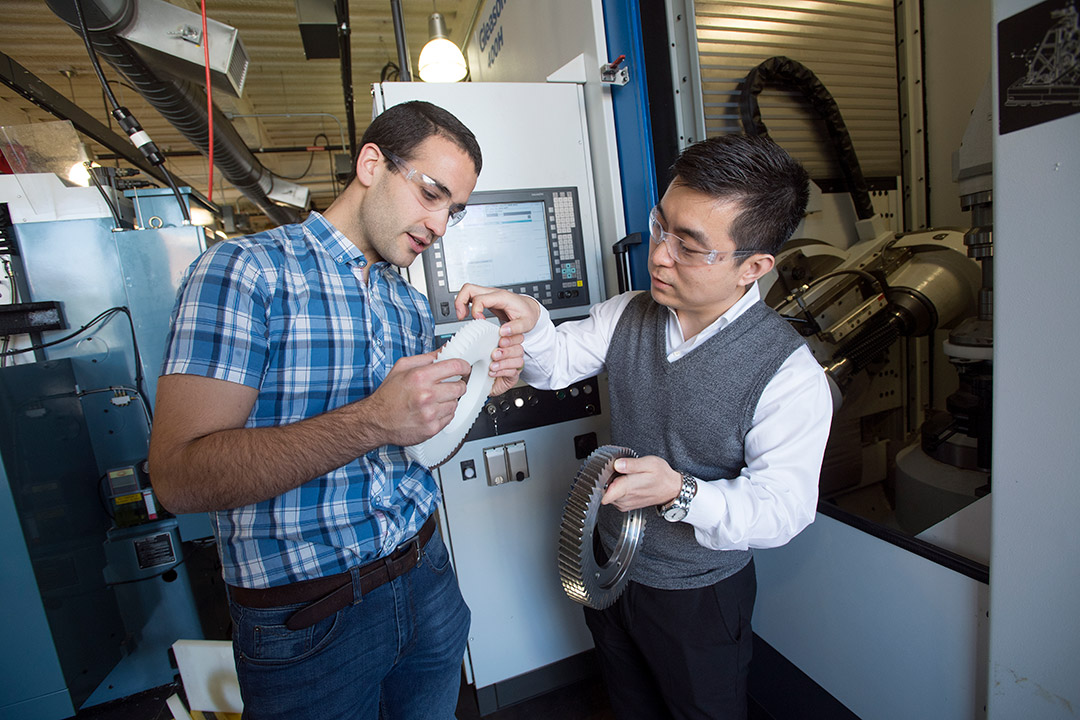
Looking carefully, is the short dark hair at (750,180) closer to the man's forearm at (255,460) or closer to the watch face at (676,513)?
the watch face at (676,513)

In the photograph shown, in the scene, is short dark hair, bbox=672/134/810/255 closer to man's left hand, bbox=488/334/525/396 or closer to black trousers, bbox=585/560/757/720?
man's left hand, bbox=488/334/525/396

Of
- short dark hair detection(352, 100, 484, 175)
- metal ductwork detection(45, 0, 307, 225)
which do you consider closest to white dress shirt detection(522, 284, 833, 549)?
short dark hair detection(352, 100, 484, 175)

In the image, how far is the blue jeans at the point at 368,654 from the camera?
100 centimetres

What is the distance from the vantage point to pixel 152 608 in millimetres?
2434

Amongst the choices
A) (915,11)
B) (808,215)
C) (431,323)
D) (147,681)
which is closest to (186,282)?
(431,323)

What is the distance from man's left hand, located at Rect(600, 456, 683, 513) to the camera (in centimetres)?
96

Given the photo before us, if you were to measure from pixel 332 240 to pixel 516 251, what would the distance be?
30.8 inches

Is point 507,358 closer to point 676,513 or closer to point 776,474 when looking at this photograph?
point 676,513

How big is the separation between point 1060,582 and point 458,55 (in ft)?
10.0

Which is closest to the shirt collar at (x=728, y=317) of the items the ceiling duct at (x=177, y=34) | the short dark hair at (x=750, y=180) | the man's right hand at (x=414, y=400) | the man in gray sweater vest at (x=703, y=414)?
the man in gray sweater vest at (x=703, y=414)

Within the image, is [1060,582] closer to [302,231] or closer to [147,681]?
[302,231]

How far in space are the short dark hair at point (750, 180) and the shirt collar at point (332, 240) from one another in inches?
29.0

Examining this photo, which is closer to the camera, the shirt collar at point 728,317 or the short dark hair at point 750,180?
the short dark hair at point 750,180

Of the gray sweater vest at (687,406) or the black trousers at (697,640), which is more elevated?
the gray sweater vest at (687,406)
